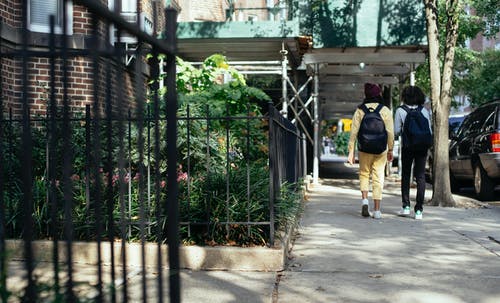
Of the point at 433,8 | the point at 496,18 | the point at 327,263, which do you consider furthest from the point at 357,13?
the point at 327,263

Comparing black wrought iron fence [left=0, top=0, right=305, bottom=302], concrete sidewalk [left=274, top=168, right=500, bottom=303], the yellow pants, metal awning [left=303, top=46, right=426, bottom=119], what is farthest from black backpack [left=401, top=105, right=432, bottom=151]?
metal awning [left=303, top=46, right=426, bottom=119]

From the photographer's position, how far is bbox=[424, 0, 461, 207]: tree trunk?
10.1m

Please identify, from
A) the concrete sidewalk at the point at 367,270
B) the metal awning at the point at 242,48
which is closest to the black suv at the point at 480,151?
the concrete sidewalk at the point at 367,270

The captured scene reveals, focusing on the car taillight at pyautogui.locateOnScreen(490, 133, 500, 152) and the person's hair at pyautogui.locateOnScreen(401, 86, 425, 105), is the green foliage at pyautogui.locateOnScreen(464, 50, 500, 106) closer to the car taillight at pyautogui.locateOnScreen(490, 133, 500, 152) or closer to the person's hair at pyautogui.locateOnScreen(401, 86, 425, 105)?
the car taillight at pyautogui.locateOnScreen(490, 133, 500, 152)

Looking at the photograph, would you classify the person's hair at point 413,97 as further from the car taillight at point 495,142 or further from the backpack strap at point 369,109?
the car taillight at point 495,142

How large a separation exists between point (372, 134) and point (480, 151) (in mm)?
4026

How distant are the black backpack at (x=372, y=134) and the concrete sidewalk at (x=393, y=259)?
949 mm

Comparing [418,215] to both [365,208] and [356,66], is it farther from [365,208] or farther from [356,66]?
[356,66]

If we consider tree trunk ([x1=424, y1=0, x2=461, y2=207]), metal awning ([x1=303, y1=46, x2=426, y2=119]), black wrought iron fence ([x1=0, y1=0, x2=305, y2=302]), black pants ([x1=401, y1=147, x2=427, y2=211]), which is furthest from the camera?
metal awning ([x1=303, y1=46, x2=426, y2=119])

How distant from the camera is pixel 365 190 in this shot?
27.4ft

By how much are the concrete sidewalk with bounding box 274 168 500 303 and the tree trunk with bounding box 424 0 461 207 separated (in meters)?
1.06

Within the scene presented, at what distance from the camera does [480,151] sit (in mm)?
11180

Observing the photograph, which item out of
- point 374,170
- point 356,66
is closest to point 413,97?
point 374,170

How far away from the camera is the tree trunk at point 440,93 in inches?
397
